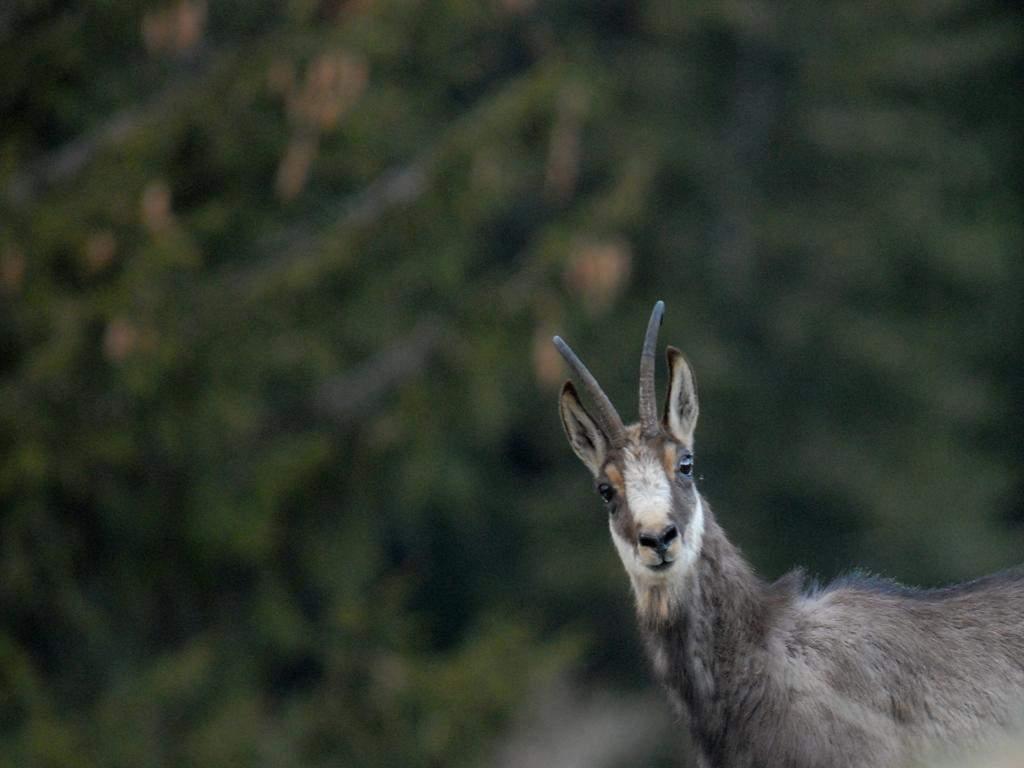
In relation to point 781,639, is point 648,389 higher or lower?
higher

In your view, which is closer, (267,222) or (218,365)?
(218,365)

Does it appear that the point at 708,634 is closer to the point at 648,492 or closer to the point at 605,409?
the point at 648,492

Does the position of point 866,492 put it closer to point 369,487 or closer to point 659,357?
point 659,357

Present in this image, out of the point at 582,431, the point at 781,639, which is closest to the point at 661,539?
the point at 781,639

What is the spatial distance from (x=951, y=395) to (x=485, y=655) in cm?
1463

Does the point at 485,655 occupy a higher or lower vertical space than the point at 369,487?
lower

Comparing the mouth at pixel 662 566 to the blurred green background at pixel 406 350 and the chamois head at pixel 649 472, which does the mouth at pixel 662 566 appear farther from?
the blurred green background at pixel 406 350

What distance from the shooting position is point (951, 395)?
33656mm

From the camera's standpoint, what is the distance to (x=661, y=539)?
9180 millimetres

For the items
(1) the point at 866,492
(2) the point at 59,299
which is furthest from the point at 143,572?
(1) the point at 866,492

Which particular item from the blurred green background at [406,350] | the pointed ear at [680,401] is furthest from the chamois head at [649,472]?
the blurred green background at [406,350]

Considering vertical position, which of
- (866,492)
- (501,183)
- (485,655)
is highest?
(501,183)

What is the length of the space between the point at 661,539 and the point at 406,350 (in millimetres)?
12985

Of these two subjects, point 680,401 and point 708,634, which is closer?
point 708,634
